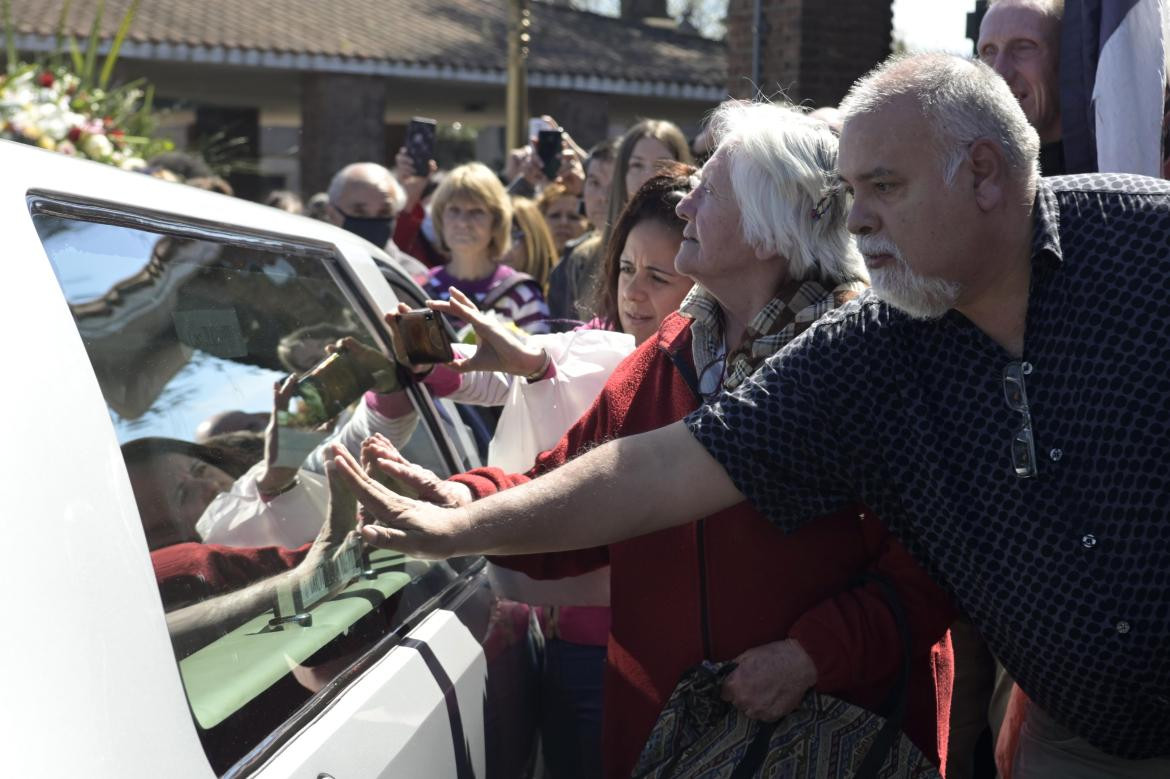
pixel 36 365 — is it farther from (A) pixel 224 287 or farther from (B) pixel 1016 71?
(B) pixel 1016 71

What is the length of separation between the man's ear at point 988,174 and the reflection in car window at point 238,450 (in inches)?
46.7

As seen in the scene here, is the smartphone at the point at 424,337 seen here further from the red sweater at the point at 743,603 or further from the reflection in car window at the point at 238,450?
the red sweater at the point at 743,603

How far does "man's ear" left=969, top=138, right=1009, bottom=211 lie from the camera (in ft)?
6.55

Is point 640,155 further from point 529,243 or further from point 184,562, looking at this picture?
point 184,562

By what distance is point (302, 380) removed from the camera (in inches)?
107

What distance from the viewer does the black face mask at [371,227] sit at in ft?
21.0

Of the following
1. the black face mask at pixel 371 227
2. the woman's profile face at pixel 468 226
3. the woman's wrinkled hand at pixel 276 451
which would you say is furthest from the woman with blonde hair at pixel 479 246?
the woman's wrinkled hand at pixel 276 451

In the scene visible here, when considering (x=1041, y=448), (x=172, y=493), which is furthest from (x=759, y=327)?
(x=172, y=493)

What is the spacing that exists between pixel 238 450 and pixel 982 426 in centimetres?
132

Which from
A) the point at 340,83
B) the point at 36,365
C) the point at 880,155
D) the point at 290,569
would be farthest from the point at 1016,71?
the point at 340,83

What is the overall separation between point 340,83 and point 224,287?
20572 millimetres

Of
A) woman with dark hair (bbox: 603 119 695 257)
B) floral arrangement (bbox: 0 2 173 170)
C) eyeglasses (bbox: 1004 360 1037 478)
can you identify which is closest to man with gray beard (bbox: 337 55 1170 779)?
eyeglasses (bbox: 1004 360 1037 478)

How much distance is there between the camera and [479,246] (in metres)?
5.62

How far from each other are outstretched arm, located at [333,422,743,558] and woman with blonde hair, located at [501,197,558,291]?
413 cm
